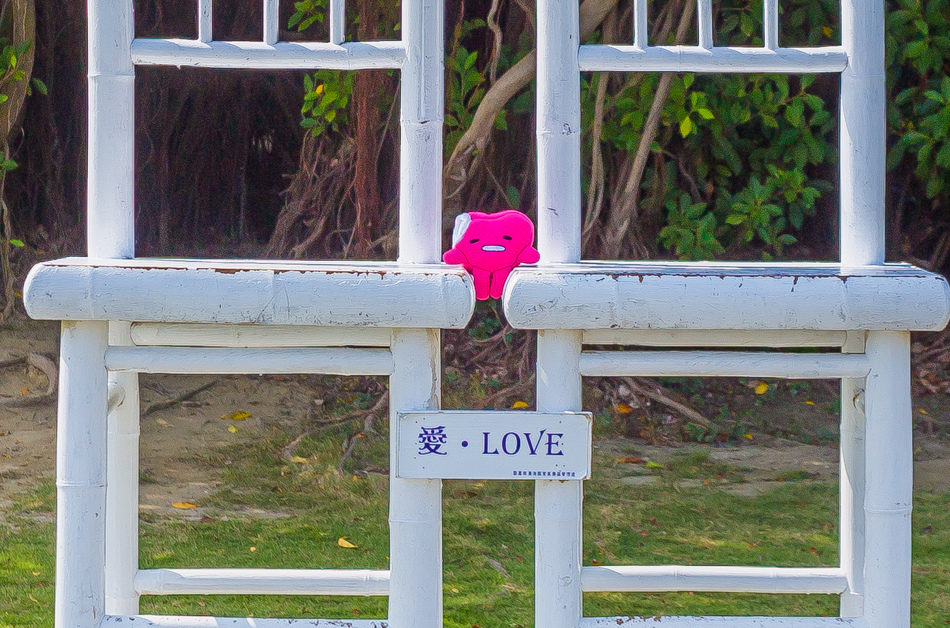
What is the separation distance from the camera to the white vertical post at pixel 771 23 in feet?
4.21

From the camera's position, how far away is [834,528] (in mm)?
2463

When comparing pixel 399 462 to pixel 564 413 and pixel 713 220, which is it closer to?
pixel 564 413

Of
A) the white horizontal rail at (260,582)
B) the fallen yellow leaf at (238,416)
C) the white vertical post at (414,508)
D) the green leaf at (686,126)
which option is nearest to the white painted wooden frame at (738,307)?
the white vertical post at (414,508)

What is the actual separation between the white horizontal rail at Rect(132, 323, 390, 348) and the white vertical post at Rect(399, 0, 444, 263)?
0.33ft

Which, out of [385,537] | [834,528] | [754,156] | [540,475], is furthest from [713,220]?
[540,475]

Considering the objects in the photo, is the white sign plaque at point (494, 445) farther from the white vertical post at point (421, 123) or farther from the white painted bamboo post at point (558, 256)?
the white vertical post at point (421, 123)

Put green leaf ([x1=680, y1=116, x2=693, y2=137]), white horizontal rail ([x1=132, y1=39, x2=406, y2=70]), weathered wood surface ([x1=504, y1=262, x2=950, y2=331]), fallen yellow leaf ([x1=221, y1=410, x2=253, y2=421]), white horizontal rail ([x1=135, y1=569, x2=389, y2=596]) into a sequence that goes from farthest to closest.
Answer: fallen yellow leaf ([x1=221, y1=410, x2=253, y2=421]) → green leaf ([x1=680, y1=116, x2=693, y2=137]) → white horizontal rail ([x1=135, y1=569, x2=389, y2=596]) → white horizontal rail ([x1=132, y1=39, x2=406, y2=70]) → weathered wood surface ([x1=504, y1=262, x2=950, y2=331])

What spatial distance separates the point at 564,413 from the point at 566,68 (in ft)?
1.26

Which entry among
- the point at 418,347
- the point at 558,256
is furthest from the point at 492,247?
the point at 418,347

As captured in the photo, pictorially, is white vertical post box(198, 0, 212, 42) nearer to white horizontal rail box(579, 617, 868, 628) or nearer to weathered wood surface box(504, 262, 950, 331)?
weathered wood surface box(504, 262, 950, 331)

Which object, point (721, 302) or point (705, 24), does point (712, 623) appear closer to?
point (721, 302)

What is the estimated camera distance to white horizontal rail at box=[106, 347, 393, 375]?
4.02 ft

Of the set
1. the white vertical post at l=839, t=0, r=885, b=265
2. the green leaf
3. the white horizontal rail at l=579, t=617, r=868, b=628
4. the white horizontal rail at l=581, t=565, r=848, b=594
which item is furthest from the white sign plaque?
the green leaf

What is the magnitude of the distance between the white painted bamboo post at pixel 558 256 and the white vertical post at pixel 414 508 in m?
0.12
